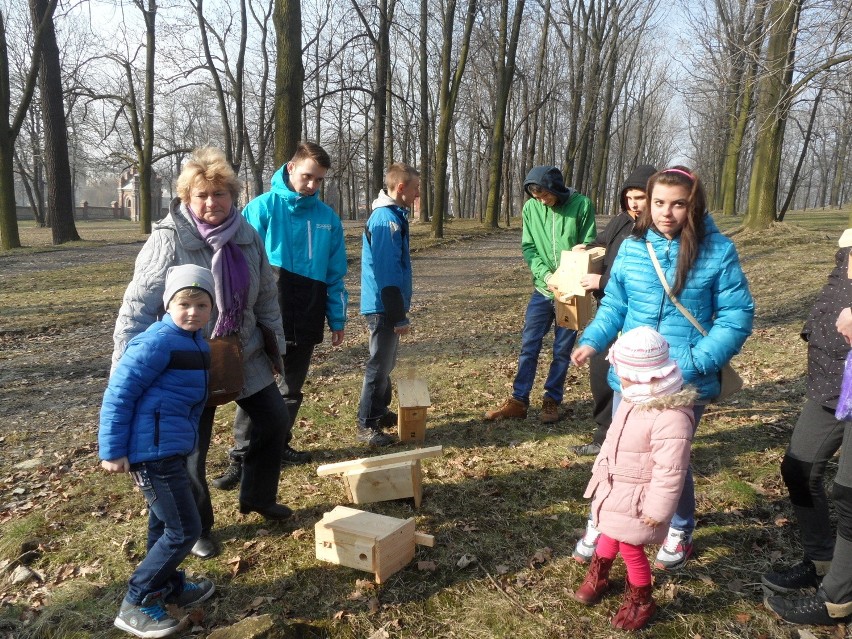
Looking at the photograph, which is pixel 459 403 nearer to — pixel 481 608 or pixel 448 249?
pixel 481 608

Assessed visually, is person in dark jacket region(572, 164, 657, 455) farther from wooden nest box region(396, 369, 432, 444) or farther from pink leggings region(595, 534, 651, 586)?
pink leggings region(595, 534, 651, 586)

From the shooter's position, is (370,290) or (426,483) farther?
(370,290)

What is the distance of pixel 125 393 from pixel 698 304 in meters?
2.73

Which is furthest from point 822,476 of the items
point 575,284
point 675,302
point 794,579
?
point 575,284

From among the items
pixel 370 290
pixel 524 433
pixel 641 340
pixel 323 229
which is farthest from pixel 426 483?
pixel 641 340

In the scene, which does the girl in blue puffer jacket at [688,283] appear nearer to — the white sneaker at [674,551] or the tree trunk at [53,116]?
the white sneaker at [674,551]

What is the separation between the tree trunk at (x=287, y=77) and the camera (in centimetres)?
930

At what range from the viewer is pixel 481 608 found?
10.2 ft

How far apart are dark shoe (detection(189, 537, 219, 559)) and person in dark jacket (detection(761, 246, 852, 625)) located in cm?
299

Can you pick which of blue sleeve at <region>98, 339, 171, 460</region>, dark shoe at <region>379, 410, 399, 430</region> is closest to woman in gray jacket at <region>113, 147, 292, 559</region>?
blue sleeve at <region>98, 339, 171, 460</region>

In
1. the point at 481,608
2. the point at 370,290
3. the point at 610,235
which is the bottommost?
the point at 481,608

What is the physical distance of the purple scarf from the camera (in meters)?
3.14

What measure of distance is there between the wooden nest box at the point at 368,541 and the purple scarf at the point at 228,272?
4.05ft

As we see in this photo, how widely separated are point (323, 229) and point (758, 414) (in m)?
4.14
